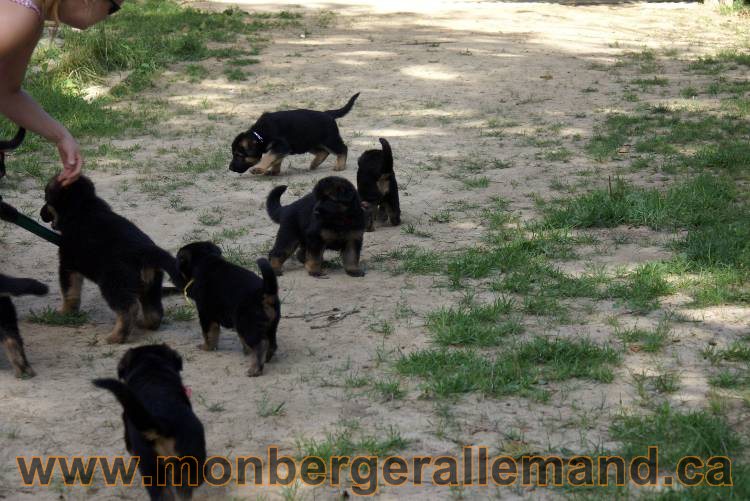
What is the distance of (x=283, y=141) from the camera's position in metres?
10.4

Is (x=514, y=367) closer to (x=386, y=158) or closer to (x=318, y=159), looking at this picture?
(x=386, y=158)

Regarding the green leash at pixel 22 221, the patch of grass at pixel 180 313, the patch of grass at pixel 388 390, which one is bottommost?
the patch of grass at pixel 180 313

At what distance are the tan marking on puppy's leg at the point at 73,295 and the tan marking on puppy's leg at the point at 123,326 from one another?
56 centimetres

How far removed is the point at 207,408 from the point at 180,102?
879cm

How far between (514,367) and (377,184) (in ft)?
11.1

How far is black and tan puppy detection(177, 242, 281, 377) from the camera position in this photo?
5.41 meters

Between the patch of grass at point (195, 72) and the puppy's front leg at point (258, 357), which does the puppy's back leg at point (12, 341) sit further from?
the patch of grass at point (195, 72)

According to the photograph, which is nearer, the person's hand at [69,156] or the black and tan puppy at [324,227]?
the person's hand at [69,156]

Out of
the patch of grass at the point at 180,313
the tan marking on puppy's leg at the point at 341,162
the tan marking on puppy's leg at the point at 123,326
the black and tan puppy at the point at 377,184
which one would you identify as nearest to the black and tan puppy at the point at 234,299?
the tan marking on puppy's leg at the point at 123,326

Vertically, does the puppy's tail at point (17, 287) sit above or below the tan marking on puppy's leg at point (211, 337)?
above

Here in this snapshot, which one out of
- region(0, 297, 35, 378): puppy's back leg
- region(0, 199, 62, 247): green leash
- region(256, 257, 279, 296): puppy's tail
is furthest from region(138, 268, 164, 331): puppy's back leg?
→ region(256, 257, 279, 296): puppy's tail

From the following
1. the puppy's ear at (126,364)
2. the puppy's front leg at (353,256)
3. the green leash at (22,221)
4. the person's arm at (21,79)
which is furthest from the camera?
the puppy's front leg at (353,256)

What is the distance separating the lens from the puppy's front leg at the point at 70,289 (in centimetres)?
631

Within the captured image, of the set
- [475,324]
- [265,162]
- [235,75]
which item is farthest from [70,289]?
[235,75]
